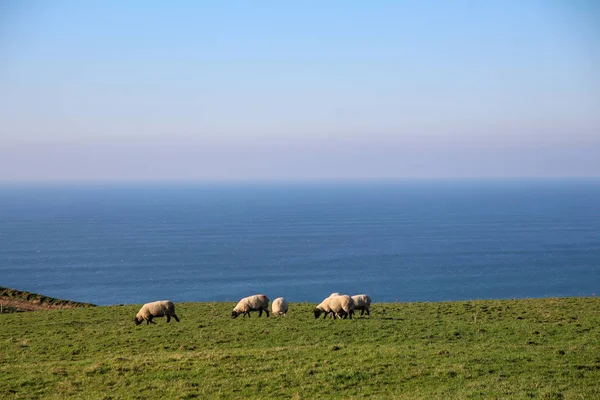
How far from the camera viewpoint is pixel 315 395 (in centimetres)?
1590

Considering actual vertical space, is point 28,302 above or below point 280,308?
below

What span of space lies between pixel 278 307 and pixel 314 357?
36.9 ft

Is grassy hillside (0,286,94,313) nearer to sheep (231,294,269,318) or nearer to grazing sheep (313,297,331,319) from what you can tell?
sheep (231,294,269,318)

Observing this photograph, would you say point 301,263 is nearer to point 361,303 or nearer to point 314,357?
point 361,303

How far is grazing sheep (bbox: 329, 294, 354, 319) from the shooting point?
28266mm

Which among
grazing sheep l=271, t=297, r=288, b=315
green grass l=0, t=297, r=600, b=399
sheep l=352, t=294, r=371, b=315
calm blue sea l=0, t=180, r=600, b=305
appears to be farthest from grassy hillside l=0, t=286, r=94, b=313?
calm blue sea l=0, t=180, r=600, b=305

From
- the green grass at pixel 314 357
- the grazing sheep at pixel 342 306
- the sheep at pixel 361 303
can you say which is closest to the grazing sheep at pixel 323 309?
the grazing sheep at pixel 342 306

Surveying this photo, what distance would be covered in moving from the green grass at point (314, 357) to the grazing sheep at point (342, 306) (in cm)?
92

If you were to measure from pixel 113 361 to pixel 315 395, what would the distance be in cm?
788

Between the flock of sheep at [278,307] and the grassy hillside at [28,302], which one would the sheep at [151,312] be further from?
the grassy hillside at [28,302]

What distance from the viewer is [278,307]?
3081 centimetres

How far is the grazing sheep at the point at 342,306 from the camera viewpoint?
28266mm

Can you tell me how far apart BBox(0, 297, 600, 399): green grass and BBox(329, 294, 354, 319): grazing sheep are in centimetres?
92

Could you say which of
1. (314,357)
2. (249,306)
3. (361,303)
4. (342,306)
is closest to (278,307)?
(249,306)
